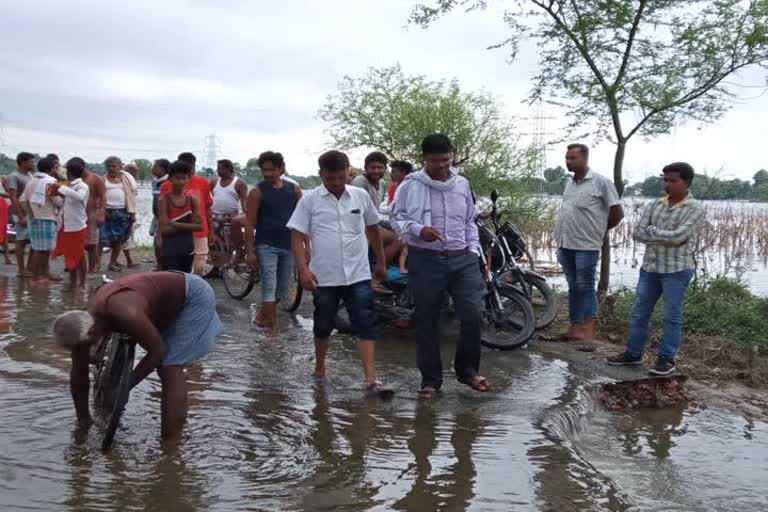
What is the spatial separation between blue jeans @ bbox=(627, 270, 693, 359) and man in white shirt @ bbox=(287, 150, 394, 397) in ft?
8.75

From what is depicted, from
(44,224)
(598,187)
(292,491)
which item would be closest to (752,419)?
(598,187)

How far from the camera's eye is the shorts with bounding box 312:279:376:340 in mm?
5531

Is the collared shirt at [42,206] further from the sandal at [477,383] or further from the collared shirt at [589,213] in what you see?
the sandal at [477,383]

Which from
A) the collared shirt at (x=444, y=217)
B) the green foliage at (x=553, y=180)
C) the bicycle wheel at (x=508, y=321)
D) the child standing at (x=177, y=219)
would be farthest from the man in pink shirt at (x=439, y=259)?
the green foliage at (x=553, y=180)

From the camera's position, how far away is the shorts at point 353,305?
553 centimetres

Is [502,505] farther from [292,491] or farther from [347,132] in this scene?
[347,132]

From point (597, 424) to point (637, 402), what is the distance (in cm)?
81

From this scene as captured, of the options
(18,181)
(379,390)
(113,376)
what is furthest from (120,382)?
(18,181)

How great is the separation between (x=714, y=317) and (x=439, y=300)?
4366 mm

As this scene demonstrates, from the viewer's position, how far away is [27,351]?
21.3 feet

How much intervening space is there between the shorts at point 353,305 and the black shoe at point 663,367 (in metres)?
2.57

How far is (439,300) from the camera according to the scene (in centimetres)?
552

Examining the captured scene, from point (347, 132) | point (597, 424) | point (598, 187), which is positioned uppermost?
point (347, 132)

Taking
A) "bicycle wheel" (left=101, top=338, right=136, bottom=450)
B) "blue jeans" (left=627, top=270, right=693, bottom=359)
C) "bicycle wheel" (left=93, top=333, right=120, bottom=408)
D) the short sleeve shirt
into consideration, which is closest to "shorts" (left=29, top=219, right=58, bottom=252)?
the short sleeve shirt
